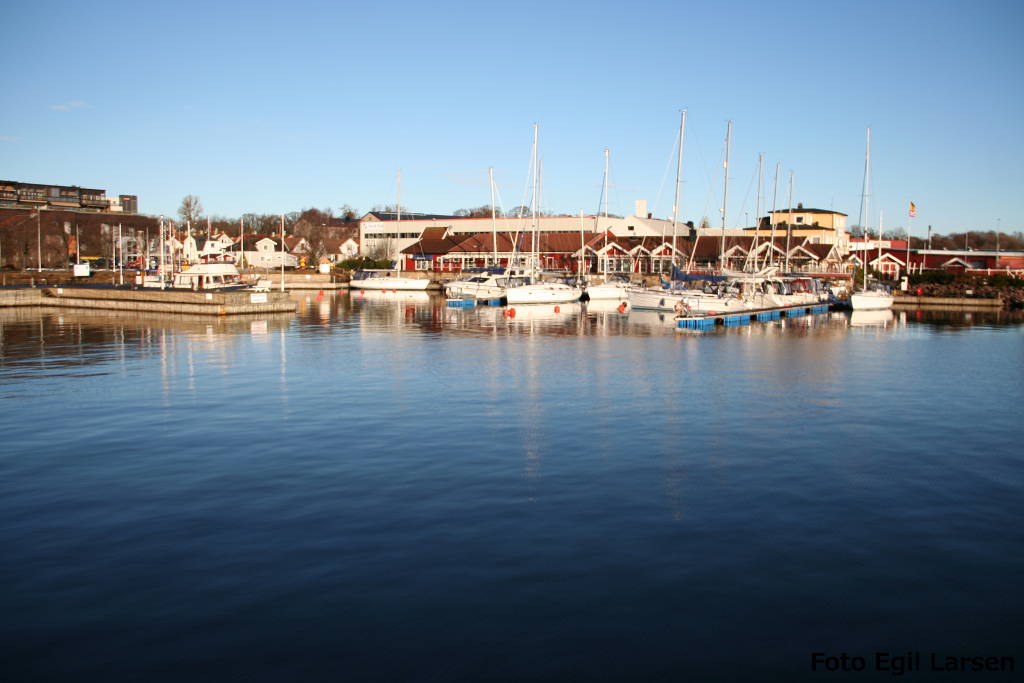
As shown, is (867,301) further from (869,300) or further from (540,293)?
(540,293)

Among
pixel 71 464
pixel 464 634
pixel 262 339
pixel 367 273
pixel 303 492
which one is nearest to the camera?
pixel 464 634

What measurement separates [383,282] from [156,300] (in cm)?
4128

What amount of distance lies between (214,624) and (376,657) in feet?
6.66

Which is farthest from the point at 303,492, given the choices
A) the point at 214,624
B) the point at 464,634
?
the point at 464,634

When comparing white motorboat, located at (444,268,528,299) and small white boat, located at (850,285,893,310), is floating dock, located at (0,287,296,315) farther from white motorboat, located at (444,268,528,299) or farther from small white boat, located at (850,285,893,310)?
small white boat, located at (850,285,893,310)

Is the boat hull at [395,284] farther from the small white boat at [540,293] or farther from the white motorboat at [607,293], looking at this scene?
the small white boat at [540,293]

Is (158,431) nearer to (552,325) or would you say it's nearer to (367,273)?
(552,325)

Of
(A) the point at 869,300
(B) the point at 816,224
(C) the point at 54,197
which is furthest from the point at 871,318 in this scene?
(C) the point at 54,197

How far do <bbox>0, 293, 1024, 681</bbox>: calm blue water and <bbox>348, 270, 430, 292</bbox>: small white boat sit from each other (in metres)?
66.6

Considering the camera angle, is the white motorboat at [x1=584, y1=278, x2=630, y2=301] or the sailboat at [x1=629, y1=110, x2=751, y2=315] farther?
the white motorboat at [x1=584, y1=278, x2=630, y2=301]

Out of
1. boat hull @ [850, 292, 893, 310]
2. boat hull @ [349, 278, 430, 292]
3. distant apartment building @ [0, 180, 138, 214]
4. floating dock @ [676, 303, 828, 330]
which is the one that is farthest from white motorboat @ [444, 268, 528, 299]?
distant apartment building @ [0, 180, 138, 214]

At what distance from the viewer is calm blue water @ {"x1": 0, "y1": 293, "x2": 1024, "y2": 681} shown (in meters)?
8.59

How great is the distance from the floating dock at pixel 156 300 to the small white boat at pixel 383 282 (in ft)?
116

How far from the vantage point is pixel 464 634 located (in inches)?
346
